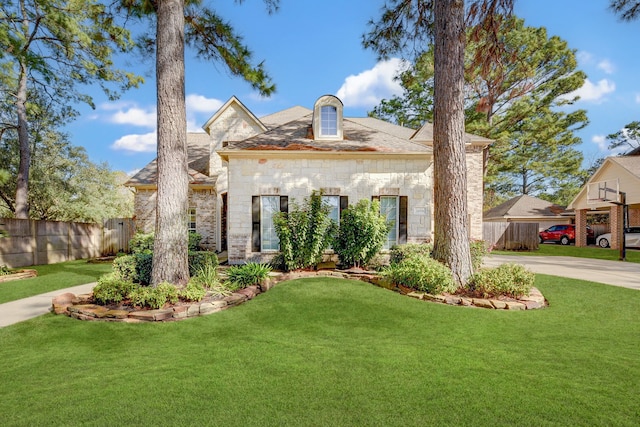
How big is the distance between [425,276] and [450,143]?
308 centimetres

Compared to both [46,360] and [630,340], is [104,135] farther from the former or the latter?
[630,340]

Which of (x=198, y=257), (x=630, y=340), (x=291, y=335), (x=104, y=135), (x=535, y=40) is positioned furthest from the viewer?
(x=535, y=40)

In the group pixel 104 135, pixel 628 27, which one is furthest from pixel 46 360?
pixel 104 135

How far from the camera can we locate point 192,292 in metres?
5.87

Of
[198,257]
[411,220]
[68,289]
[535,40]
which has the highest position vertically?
[535,40]

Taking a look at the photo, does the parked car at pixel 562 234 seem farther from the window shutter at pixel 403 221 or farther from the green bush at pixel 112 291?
the green bush at pixel 112 291

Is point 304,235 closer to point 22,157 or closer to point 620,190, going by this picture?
point 22,157

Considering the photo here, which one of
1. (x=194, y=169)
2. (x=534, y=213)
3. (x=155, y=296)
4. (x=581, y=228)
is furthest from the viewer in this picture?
(x=534, y=213)

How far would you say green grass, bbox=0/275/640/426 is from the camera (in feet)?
8.48

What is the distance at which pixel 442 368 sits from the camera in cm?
334

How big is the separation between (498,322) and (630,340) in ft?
5.06

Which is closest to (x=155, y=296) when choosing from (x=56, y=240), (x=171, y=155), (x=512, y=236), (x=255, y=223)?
(x=171, y=155)

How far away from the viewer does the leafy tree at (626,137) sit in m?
28.6

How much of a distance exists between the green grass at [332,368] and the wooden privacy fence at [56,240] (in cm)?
839
